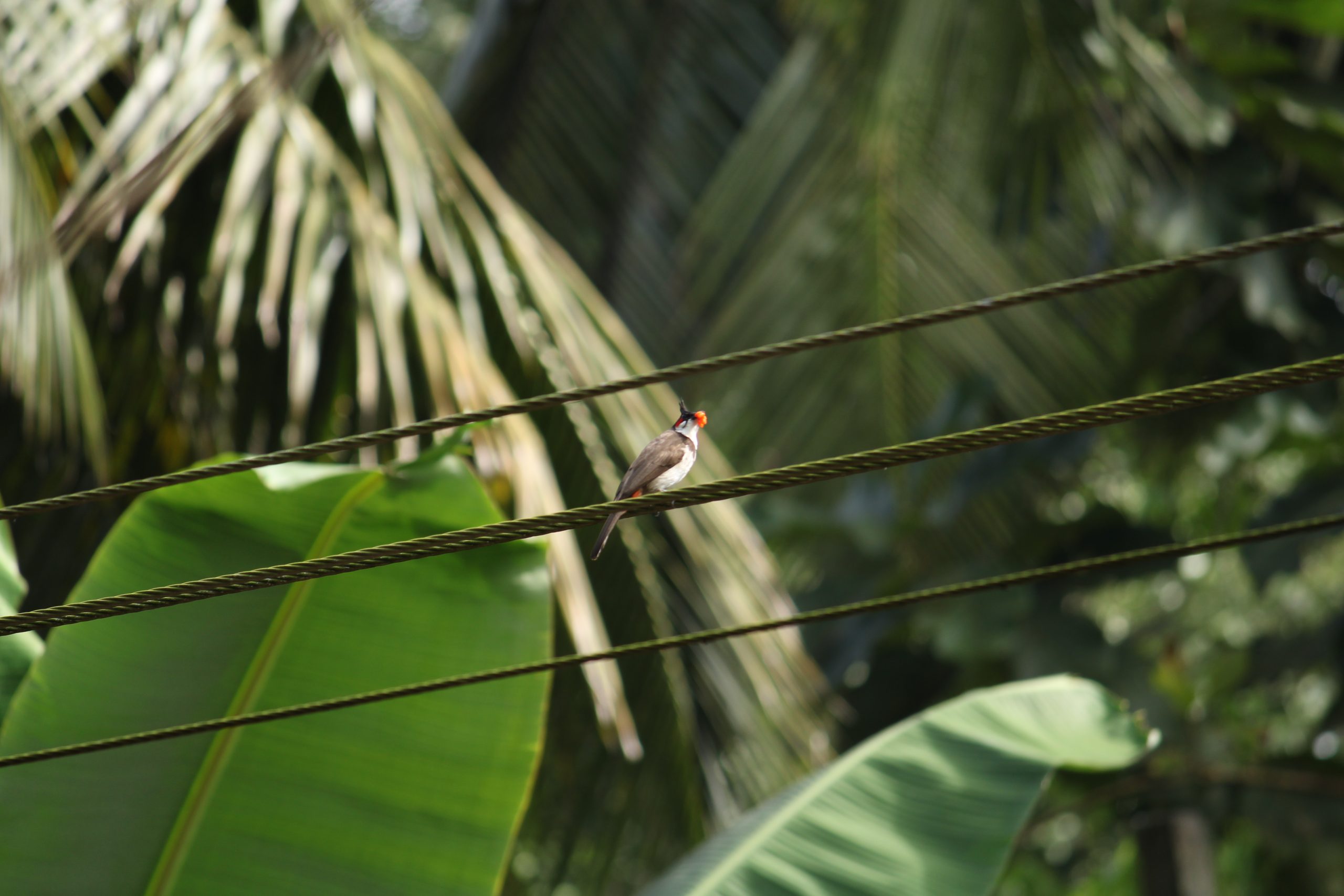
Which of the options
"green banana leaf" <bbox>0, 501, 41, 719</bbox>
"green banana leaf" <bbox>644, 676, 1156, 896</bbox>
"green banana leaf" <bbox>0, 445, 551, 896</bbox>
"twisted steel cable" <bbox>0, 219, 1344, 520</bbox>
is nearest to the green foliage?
"green banana leaf" <bbox>644, 676, 1156, 896</bbox>

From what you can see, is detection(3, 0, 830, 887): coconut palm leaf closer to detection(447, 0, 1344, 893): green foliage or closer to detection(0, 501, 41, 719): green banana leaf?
detection(0, 501, 41, 719): green banana leaf

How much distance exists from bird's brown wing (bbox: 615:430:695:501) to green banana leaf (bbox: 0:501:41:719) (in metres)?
1.35

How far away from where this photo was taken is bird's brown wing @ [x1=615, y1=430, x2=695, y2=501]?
8.43ft

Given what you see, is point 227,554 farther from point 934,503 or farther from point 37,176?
point 934,503

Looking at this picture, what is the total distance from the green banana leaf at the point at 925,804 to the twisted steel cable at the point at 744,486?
1.48 m

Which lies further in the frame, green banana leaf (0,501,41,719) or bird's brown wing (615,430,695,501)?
green banana leaf (0,501,41,719)

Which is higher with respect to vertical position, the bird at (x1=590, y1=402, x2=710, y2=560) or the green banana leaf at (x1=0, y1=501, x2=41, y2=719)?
the green banana leaf at (x1=0, y1=501, x2=41, y2=719)

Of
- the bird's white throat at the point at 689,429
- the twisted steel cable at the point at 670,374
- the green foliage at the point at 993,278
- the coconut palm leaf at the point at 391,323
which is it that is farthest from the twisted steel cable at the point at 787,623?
the green foliage at the point at 993,278

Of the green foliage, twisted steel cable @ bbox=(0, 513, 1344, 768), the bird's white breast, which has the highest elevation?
the green foliage

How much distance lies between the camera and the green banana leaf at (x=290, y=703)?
2561mm

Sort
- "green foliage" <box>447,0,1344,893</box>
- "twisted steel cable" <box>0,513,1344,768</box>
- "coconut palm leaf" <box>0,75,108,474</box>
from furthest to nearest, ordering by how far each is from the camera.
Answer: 1. "green foliage" <box>447,0,1344,893</box>
2. "coconut palm leaf" <box>0,75,108,474</box>
3. "twisted steel cable" <box>0,513,1344,768</box>

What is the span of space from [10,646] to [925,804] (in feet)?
7.07

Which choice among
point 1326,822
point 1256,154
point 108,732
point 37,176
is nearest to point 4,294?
point 37,176

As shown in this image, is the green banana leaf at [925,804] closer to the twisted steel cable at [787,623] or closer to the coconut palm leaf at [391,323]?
the coconut palm leaf at [391,323]
